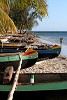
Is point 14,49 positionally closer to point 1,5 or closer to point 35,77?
point 1,5

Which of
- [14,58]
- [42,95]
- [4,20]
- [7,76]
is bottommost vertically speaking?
[14,58]

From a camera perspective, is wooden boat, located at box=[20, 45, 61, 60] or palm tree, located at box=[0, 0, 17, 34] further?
wooden boat, located at box=[20, 45, 61, 60]

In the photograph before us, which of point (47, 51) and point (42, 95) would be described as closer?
point (42, 95)

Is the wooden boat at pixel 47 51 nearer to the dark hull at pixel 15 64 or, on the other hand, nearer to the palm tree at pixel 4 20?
the dark hull at pixel 15 64

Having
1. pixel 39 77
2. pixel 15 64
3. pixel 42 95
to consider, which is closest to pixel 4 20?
pixel 39 77

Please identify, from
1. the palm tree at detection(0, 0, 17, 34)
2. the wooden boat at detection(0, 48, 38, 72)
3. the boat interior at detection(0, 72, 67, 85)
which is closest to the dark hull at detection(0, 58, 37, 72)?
the wooden boat at detection(0, 48, 38, 72)

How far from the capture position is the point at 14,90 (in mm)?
7824

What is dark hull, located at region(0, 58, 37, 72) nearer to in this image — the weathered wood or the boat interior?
the boat interior

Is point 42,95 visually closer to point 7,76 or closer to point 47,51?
point 7,76

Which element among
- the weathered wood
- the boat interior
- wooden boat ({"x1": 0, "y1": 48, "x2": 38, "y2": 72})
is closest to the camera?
the weathered wood

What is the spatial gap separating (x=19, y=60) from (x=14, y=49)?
4.16m

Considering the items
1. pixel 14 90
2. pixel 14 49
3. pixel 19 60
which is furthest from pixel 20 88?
pixel 14 49

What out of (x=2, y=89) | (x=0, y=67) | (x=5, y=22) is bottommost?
(x=0, y=67)

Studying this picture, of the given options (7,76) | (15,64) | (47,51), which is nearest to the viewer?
(7,76)
